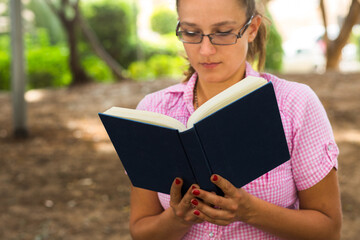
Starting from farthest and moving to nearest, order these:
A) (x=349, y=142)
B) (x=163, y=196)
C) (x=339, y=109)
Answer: (x=339, y=109), (x=349, y=142), (x=163, y=196)

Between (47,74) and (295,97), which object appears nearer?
(295,97)

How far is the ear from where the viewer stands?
1792 millimetres

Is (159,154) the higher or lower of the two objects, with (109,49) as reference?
higher

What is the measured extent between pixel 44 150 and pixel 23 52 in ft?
4.89

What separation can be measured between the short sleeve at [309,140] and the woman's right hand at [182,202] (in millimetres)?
408

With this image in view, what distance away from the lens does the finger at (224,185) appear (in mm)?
1387

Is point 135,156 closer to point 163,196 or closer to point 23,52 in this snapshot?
point 163,196

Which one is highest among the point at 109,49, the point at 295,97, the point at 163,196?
the point at 295,97

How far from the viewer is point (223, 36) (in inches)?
65.4

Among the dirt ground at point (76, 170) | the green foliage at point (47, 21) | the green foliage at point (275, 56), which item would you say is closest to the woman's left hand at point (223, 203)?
the dirt ground at point (76, 170)

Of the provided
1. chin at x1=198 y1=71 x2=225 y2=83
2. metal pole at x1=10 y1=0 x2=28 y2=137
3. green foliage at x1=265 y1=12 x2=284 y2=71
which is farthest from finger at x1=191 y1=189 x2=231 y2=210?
green foliage at x1=265 y1=12 x2=284 y2=71

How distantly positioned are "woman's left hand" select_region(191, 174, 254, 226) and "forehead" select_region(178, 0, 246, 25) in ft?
1.81

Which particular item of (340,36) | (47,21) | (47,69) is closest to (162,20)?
(47,21)

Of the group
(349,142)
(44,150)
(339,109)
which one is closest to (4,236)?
(44,150)
